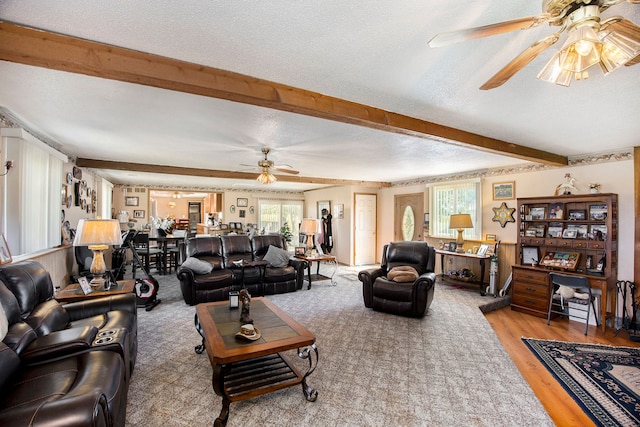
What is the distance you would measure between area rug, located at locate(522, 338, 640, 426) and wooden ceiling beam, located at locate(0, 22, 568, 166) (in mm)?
2655

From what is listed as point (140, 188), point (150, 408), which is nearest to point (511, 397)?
point (150, 408)

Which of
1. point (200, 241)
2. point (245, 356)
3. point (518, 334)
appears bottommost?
point (518, 334)

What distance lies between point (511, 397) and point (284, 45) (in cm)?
294

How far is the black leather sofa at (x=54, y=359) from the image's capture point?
3.99ft

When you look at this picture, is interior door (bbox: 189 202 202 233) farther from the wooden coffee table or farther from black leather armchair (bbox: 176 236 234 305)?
the wooden coffee table

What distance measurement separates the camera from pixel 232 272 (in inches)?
195

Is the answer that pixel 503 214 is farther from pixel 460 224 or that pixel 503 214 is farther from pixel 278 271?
pixel 278 271

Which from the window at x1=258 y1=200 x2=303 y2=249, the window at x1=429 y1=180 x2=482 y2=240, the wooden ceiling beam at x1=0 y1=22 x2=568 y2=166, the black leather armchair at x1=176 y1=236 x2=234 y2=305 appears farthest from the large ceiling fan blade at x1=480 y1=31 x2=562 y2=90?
the window at x1=258 y1=200 x2=303 y2=249

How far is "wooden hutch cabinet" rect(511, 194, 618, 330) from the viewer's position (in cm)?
401

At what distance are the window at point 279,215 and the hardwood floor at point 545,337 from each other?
7227 mm

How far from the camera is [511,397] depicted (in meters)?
2.29

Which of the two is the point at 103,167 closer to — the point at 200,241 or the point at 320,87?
the point at 200,241

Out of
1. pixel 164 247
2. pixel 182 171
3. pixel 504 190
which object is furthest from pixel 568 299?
pixel 164 247

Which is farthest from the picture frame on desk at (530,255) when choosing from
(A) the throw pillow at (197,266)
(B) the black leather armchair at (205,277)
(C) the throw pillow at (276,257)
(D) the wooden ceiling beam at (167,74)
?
(A) the throw pillow at (197,266)
